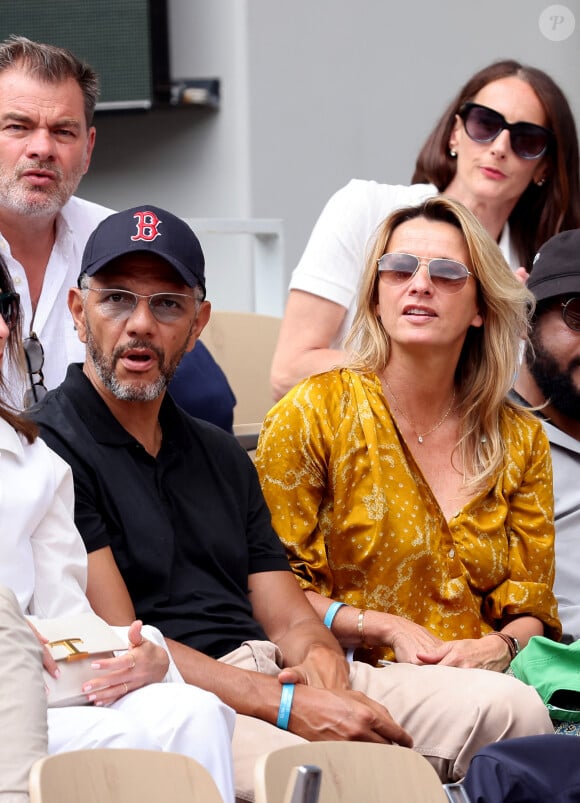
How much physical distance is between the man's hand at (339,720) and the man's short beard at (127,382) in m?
0.67

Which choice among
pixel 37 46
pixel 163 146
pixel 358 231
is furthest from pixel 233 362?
pixel 163 146

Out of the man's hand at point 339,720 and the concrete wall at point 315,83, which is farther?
the concrete wall at point 315,83

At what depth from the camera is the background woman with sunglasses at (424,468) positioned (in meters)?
3.09

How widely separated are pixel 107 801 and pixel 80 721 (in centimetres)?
45

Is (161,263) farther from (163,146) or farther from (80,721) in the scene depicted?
(163,146)

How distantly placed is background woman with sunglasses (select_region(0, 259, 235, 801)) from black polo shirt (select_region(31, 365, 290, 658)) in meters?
0.13

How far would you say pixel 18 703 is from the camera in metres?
1.80

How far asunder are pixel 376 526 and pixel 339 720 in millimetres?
562

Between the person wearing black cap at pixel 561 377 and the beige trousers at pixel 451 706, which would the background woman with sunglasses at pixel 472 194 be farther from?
the beige trousers at pixel 451 706

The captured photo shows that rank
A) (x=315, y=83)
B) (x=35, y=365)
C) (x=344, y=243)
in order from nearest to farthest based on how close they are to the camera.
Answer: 1. (x=35, y=365)
2. (x=344, y=243)
3. (x=315, y=83)

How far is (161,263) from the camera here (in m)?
2.85

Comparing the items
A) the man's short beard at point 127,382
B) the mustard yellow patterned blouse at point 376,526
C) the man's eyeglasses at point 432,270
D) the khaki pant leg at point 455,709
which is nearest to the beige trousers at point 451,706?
the khaki pant leg at point 455,709

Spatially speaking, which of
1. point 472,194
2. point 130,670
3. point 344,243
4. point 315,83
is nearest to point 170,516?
point 130,670

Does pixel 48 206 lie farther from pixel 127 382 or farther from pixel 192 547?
pixel 192 547
